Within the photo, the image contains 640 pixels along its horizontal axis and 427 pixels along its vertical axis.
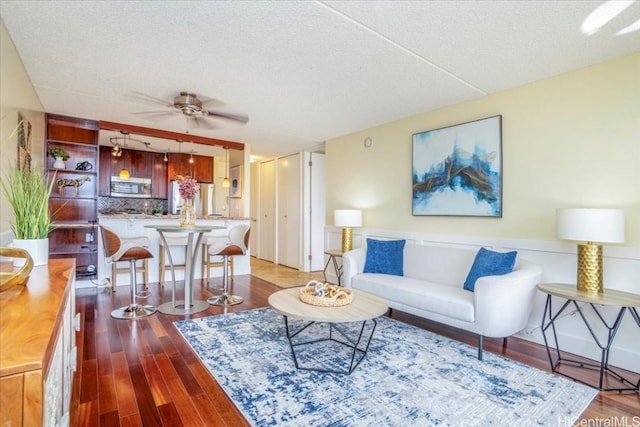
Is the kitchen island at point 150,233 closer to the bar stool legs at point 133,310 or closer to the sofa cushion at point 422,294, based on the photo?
the bar stool legs at point 133,310

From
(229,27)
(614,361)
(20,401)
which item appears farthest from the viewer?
(614,361)

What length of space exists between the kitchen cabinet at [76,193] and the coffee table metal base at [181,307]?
6.09 ft

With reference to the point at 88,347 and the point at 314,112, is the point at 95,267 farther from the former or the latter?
the point at 314,112

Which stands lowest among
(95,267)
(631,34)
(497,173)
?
(95,267)

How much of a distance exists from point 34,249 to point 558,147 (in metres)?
4.03

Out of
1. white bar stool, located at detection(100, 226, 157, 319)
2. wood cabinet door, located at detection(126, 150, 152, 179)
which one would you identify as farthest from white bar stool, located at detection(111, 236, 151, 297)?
wood cabinet door, located at detection(126, 150, 152, 179)

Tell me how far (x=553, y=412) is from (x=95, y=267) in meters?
5.51

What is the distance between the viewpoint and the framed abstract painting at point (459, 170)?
10.9ft

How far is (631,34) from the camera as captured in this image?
2.24 meters

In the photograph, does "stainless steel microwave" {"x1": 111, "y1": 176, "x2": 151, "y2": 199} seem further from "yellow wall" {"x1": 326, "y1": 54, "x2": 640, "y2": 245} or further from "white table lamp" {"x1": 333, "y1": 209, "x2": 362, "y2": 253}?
"yellow wall" {"x1": 326, "y1": 54, "x2": 640, "y2": 245}

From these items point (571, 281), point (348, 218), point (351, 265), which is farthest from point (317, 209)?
point (571, 281)

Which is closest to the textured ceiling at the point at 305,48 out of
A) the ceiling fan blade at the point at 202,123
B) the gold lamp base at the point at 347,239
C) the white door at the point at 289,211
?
the ceiling fan blade at the point at 202,123

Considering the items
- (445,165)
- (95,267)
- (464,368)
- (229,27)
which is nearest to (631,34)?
(445,165)

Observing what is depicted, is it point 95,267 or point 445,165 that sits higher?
point 445,165
